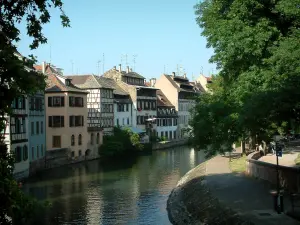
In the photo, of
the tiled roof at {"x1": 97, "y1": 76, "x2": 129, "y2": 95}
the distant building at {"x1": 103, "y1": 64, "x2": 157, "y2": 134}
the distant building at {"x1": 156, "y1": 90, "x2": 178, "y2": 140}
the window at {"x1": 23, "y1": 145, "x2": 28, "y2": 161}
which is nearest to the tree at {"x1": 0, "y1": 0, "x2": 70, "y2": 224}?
the window at {"x1": 23, "y1": 145, "x2": 28, "y2": 161}

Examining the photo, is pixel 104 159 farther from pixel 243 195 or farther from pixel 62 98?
pixel 243 195

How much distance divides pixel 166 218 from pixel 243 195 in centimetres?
467

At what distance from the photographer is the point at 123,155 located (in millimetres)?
65500

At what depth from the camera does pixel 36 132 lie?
1913 inches

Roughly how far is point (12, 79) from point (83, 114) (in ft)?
165

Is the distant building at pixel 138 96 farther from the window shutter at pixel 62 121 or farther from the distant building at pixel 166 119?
the window shutter at pixel 62 121

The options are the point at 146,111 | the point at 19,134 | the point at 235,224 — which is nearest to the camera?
the point at 235,224

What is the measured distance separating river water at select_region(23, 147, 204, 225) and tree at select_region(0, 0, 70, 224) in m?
15.6

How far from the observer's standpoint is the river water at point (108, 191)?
26.1 meters

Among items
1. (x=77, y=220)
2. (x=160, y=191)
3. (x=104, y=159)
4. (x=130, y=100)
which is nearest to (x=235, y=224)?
(x=77, y=220)

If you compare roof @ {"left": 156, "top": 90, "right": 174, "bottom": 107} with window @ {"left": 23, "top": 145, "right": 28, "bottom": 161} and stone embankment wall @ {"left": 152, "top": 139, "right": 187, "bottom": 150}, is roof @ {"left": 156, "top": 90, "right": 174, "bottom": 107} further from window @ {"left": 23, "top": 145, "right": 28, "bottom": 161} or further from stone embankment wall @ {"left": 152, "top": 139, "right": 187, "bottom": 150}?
window @ {"left": 23, "top": 145, "right": 28, "bottom": 161}

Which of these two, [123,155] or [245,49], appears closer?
[245,49]

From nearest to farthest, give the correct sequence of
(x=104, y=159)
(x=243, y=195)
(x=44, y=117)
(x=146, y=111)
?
(x=243, y=195)
(x=44, y=117)
(x=104, y=159)
(x=146, y=111)

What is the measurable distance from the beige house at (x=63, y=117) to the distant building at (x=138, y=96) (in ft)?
69.7
